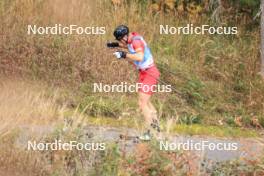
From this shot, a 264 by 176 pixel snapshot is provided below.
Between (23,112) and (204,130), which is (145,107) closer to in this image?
(23,112)

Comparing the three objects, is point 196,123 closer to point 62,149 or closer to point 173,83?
point 173,83

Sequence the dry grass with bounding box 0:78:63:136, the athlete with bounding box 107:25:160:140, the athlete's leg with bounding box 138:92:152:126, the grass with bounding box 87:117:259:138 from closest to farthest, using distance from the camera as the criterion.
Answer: the dry grass with bounding box 0:78:63:136
the athlete's leg with bounding box 138:92:152:126
the athlete with bounding box 107:25:160:140
the grass with bounding box 87:117:259:138

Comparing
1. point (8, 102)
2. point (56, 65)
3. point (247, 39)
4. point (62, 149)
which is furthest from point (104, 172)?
point (247, 39)

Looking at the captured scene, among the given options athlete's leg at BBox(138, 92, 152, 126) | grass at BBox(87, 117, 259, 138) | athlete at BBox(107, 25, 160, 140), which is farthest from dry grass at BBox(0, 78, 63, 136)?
grass at BBox(87, 117, 259, 138)

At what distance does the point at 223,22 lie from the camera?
19875 mm

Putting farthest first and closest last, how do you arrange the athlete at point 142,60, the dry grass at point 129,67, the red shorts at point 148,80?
the dry grass at point 129,67 → the red shorts at point 148,80 → the athlete at point 142,60

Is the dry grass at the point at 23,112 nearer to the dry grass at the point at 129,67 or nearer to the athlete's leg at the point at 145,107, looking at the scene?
the athlete's leg at the point at 145,107

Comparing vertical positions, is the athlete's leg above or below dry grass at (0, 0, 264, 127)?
below

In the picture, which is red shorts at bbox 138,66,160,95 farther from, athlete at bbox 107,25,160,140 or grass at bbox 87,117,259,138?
grass at bbox 87,117,259,138

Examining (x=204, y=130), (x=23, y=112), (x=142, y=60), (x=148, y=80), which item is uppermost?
(x=142, y=60)

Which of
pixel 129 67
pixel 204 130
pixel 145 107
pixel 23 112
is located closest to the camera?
pixel 23 112

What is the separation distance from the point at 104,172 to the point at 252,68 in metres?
9.19

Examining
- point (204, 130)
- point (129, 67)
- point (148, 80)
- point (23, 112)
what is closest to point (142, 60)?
point (148, 80)

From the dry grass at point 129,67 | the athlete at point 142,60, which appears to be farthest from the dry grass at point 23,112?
the dry grass at point 129,67
